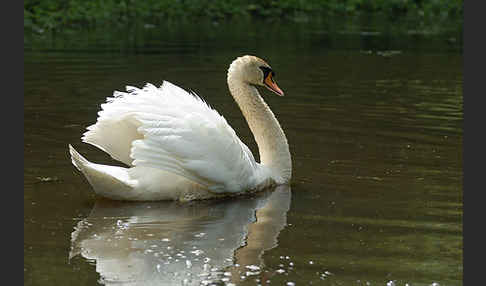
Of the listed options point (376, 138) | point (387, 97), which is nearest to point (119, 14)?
point (387, 97)

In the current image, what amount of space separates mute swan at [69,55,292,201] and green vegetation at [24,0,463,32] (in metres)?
13.9

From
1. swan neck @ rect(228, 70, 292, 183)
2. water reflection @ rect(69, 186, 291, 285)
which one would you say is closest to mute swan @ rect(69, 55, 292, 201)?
water reflection @ rect(69, 186, 291, 285)

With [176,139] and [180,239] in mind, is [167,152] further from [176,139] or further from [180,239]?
[180,239]

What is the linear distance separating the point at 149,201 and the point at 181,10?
62.4 ft

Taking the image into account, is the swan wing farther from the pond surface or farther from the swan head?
the swan head

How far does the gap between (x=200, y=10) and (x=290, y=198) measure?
1886 centimetres

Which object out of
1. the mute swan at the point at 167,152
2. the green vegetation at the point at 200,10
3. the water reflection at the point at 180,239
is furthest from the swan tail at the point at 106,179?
the green vegetation at the point at 200,10

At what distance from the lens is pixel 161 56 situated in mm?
17125

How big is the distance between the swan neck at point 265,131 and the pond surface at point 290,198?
226 millimetres

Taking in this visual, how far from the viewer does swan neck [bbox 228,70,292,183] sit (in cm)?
829

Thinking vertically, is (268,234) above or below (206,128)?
below

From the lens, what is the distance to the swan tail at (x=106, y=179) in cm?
711

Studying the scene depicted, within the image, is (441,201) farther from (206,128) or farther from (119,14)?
(119,14)

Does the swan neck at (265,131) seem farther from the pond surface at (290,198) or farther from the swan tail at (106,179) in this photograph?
the swan tail at (106,179)
